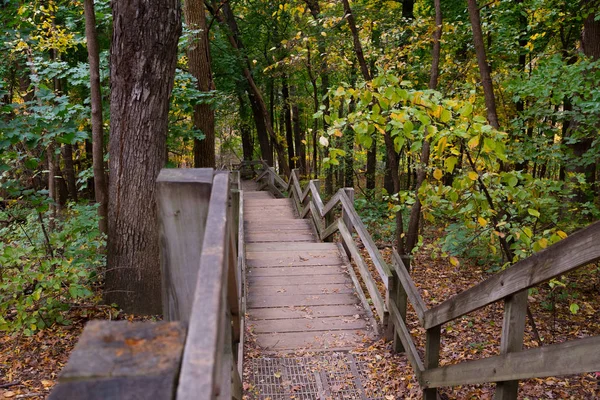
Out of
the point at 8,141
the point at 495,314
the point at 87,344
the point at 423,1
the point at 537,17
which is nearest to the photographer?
the point at 87,344

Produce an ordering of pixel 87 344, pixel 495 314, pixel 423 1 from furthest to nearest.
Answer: pixel 423 1 < pixel 495 314 < pixel 87 344

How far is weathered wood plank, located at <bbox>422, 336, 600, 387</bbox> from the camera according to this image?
1931 millimetres

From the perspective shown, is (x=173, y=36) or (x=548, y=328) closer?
(x=173, y=36)

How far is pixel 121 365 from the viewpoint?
774 mm

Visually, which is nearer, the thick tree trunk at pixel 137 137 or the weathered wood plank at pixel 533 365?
the weathered wood plank at pixel 533 365

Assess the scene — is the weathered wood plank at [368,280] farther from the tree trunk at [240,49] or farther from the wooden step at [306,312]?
the tree trunk at [240,49]

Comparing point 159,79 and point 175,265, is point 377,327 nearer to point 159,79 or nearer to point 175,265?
point 159,79

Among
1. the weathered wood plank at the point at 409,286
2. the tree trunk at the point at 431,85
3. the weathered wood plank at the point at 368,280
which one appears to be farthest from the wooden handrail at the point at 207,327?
the tree trunk at the point at 431,85

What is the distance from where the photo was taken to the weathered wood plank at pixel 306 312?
18.0 feet

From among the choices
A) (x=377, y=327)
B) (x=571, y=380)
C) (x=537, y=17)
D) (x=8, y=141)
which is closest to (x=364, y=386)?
(x=377, y=327)

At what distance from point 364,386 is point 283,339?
1.09 m

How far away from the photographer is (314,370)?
4.52 metres

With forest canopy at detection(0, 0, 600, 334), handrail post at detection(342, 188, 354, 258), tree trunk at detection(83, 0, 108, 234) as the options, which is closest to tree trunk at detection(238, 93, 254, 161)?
forest canopy at detection(0, 0, 600, 334)

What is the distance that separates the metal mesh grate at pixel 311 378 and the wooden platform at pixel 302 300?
0.21m
